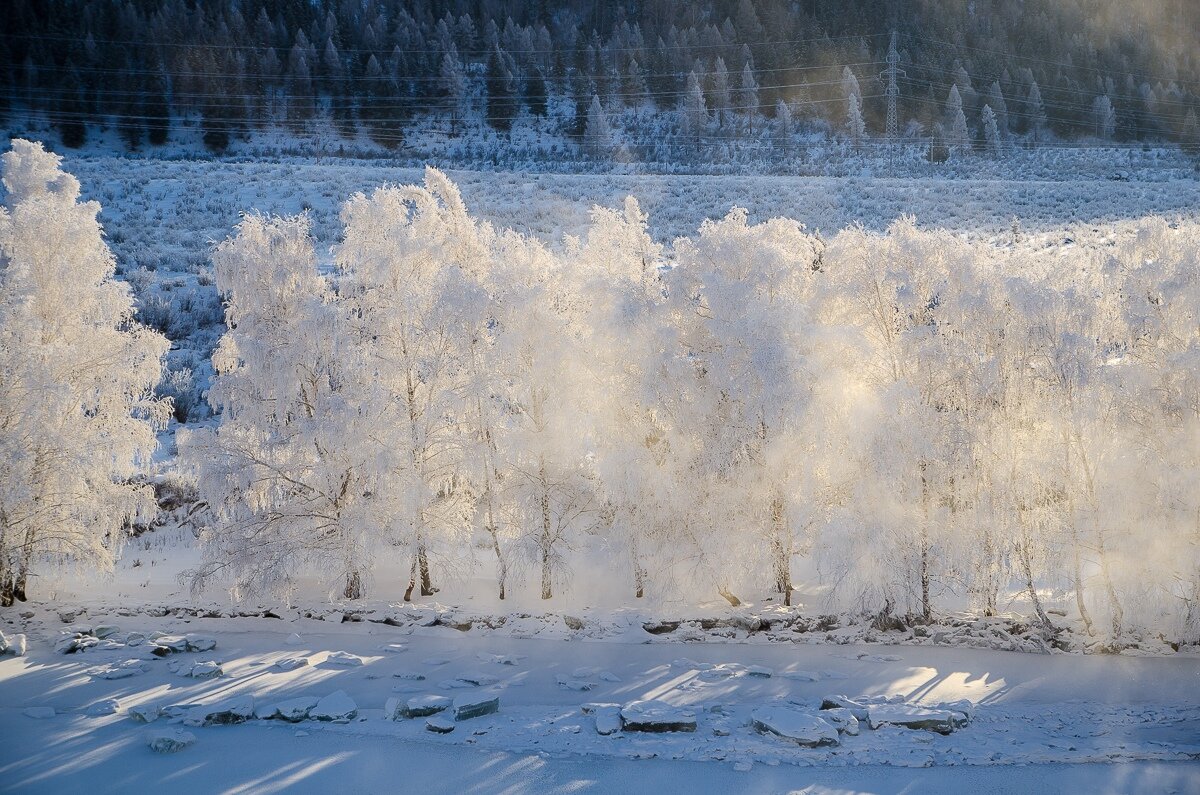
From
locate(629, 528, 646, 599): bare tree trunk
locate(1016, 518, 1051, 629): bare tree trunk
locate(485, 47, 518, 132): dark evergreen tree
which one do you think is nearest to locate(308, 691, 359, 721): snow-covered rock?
locate(629, 528, 646, 599): bare tree trunk

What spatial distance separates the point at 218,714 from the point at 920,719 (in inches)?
370

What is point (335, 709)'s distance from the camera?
11.1 m

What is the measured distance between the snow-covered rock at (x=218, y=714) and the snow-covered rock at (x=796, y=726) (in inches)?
272

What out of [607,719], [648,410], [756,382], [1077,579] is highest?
[756,382]

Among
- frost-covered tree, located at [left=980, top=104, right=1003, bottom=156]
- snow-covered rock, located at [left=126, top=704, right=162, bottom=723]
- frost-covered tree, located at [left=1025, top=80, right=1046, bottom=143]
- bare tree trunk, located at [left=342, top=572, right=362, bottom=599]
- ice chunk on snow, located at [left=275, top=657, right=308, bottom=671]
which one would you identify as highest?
frost-covered tree, located at [left=1025, top=80, right=1046, bottom=143]

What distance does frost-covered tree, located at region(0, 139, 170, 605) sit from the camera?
15.2m

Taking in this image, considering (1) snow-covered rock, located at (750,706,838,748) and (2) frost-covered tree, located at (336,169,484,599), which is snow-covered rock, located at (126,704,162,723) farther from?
(1) snow-covered rock, located at (750,706,838,748)

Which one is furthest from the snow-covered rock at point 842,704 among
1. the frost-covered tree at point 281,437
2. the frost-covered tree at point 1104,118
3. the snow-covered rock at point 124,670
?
the frost-covered tree at point 1104,118

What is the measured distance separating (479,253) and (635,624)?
8.37 m

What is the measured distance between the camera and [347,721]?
35.9 feet

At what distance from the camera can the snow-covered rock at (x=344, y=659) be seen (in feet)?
44.0

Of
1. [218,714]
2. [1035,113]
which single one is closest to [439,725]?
[218,714]

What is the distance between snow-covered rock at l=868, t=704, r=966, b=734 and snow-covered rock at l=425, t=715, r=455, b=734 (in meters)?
5.59

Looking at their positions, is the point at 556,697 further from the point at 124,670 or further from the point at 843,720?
the point at 124,670
